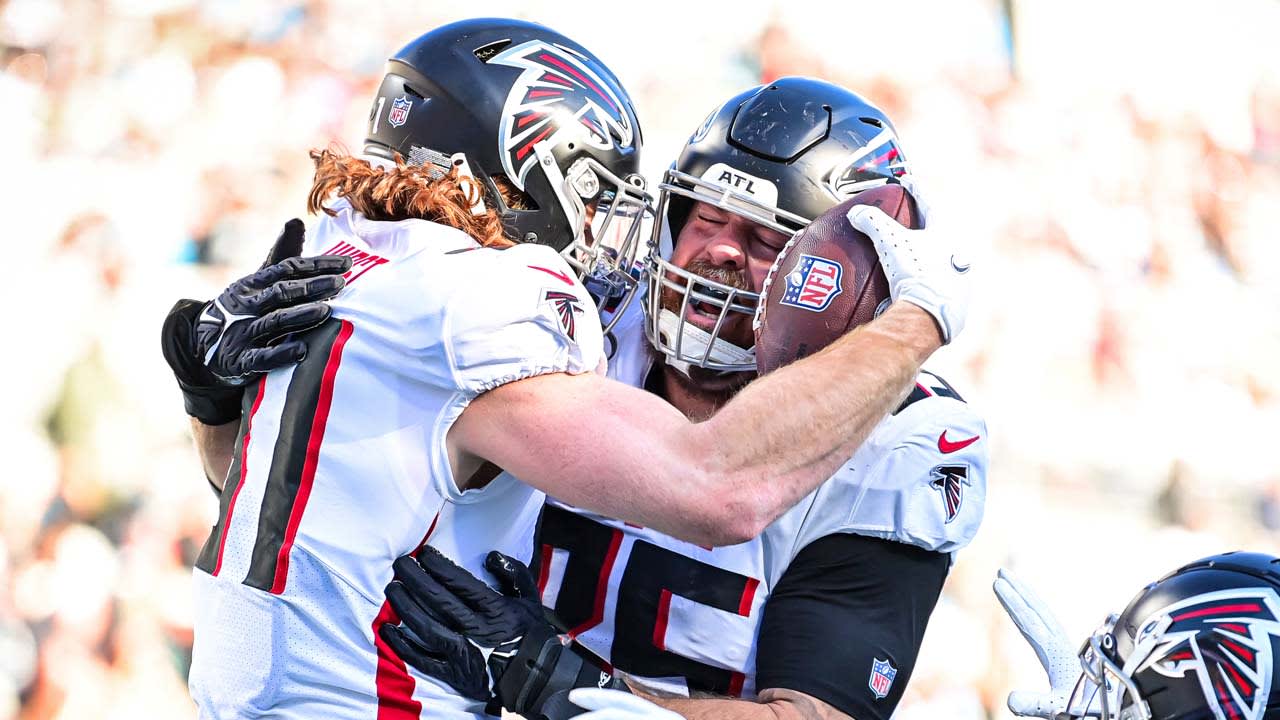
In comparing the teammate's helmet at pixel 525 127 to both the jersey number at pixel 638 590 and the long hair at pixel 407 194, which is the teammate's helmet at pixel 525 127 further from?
the jersey number at pixel 638 590

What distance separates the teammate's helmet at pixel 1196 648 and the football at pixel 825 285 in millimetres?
591

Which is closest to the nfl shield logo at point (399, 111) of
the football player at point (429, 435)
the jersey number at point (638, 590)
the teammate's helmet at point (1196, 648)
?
the football player at point (429, 435)

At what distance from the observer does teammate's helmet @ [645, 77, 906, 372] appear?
7.70 ft

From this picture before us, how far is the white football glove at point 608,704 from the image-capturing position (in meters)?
1.76

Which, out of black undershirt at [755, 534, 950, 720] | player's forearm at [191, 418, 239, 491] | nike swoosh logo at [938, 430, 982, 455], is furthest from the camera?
player's forearm at [191, 418, 239, 491]

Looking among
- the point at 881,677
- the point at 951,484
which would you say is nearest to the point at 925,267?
the point at 951,484

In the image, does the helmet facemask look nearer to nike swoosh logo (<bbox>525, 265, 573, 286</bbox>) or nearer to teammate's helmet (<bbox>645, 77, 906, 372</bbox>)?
teammate's helmet (<bbox>645, 77, 906, 372</bbox>)

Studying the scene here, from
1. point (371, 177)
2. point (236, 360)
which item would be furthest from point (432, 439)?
point (371, 177)

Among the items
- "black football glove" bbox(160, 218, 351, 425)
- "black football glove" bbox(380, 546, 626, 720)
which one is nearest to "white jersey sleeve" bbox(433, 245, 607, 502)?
"black football glove" bbox(380, 546, 626, 720)

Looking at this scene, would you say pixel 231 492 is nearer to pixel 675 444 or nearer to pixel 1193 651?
pixel 675 444

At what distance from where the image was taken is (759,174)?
238 cm

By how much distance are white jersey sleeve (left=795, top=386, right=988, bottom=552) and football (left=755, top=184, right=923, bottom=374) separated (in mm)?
258

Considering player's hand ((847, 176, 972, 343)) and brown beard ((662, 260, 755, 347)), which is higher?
player's hand ((847, 176, 972, 343))

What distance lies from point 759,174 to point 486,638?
108 cm
